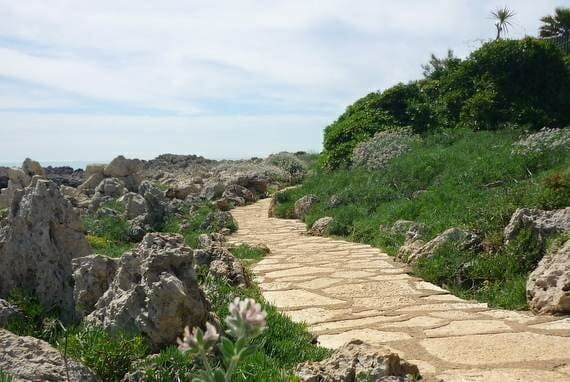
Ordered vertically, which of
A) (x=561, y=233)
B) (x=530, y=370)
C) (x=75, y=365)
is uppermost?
(x=561, y=233)

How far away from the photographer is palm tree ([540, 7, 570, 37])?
109 feet

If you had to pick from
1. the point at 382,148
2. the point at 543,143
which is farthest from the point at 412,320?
the point at 382,148

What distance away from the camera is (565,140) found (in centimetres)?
1163

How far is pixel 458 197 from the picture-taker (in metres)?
9.80

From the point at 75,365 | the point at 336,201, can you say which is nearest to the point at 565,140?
the point at 336,201

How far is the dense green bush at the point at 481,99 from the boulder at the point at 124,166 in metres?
6.07

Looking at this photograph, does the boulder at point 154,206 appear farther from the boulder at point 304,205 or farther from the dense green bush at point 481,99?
the dense green bush at point 481,99

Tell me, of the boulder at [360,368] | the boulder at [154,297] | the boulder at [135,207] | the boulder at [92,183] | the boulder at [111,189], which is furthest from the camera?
the boulder at [92,183]

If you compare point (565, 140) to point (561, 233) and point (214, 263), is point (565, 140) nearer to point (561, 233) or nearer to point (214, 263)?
point (561, 233)

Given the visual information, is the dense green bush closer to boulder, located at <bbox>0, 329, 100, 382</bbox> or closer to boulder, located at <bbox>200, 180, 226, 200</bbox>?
boulder, located at <bbox>200, 180, 226, 200</bbox>

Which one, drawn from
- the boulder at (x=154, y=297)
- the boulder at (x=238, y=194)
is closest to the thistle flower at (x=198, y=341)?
the boulder at (x=154, y=297)

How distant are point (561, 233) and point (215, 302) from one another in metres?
3.48

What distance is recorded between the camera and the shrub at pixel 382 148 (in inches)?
598

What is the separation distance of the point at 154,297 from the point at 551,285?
11.5 ft
